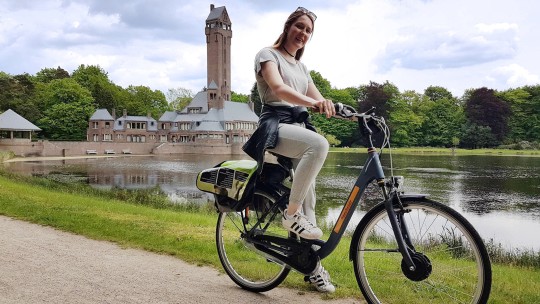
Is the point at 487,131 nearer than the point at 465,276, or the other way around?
the point at 465,276

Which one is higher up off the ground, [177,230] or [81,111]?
[81,111]

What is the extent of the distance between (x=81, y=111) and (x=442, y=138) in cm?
6297

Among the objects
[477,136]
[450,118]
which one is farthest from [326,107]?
[450,118]

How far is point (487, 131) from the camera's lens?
74.5 metres

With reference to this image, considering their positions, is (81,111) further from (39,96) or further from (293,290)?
(293,290)

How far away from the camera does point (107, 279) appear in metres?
4.29

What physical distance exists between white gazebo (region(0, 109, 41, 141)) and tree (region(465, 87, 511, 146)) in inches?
2718

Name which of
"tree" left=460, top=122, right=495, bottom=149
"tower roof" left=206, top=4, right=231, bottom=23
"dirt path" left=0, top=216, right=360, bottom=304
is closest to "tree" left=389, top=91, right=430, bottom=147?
"tree" left=460, top=122, right=495, bottom=149

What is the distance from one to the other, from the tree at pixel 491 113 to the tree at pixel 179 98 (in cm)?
5986

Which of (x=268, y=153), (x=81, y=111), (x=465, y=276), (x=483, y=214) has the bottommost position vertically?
(x=483, y=214)

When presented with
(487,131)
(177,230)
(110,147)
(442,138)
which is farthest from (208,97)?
(177,230)

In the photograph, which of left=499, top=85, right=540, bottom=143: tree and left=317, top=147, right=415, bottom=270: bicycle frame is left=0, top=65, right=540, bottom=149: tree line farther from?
left=317, top=147, right=415, bottom=270: bicycle frame

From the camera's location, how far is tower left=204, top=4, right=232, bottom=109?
291 ft

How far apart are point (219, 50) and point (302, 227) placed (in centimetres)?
8901
